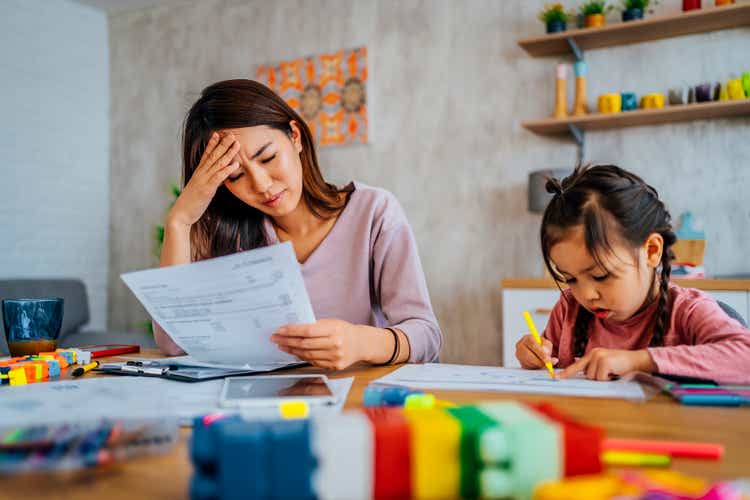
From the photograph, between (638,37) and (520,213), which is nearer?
(638,37)

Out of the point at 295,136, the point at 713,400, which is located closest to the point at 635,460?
the point at 713,400

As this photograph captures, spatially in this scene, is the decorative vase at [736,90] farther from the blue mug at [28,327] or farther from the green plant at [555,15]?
the blue mug at [28,327]

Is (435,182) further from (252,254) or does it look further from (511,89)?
(252,254)

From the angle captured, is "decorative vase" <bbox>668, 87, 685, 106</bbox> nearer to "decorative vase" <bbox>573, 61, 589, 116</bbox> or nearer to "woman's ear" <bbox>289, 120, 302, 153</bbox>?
"decorative vase" <bbox>573, 61, 589, 116</bbox>

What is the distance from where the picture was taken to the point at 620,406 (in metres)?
0.71

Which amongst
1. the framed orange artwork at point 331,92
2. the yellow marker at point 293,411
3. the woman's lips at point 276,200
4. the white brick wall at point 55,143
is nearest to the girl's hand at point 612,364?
the yellow marker at point 293,411

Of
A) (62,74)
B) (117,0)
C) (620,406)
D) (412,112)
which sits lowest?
(620,406)

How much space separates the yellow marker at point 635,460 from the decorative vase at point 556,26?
9.04 ft

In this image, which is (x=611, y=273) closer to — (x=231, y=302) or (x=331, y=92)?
(x=231, y=302)

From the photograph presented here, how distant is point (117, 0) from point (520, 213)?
307 cm

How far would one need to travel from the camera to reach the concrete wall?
283 cm

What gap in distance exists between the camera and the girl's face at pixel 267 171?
4.26 ft

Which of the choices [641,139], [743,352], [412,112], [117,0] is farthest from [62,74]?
[743,352]

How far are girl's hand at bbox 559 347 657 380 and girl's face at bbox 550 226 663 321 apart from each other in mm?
208
